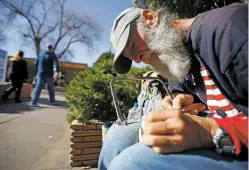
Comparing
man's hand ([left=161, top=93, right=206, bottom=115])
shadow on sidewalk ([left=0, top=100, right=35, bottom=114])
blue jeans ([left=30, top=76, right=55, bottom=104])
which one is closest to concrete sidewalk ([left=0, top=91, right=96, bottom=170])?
shadow on sidewalk ([left=0, top=100, right=35, bottom=114])

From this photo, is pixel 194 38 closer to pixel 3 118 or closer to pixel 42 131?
pixel 42 131

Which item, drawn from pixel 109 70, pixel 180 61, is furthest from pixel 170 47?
pixel 109 70

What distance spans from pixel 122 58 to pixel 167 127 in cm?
82

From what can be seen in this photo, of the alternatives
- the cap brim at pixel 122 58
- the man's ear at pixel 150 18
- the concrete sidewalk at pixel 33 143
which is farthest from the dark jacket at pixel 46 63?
the man's ear at pixel 150 18

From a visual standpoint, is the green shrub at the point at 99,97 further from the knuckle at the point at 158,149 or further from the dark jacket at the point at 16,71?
the dark jacket at the point at 16,71

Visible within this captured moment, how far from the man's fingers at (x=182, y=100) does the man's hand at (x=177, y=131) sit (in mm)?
427

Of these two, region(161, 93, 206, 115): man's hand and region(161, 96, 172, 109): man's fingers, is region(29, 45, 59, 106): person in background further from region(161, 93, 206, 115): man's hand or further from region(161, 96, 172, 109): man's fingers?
region(161, 93, 206, 115): man's hand

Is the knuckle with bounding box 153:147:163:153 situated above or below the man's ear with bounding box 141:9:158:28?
below

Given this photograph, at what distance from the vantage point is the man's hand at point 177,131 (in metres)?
0.88

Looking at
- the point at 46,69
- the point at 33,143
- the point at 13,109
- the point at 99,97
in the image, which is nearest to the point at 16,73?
the point at 46,69

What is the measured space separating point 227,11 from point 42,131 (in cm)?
407

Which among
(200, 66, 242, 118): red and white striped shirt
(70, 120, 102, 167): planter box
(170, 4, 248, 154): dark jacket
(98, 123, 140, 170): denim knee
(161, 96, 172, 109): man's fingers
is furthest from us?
(70, 120, 102, 167): planter box

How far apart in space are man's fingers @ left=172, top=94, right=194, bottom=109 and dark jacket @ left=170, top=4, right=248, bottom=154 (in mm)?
290

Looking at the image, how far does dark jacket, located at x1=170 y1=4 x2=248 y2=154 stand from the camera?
860 millimetres
